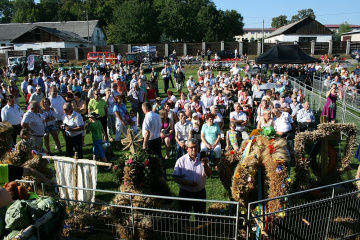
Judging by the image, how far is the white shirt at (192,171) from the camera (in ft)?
17.8

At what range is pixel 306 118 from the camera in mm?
10305

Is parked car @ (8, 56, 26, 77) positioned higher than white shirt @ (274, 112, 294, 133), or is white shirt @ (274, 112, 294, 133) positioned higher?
parked car @ (8, 56, 26, 77)

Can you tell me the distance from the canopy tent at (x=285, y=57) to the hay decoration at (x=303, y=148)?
7.81m

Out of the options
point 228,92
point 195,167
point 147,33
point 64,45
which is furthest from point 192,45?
point 195,167

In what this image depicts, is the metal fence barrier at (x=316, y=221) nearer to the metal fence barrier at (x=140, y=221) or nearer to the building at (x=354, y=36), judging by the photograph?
the metal fence barrier at (x=140, y=221)

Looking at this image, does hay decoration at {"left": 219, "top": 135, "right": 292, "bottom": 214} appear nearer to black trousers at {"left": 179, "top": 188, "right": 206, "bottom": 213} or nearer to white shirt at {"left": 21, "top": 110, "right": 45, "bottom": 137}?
black trousers at {"left": 179, "top": 188, "right": 206, "bottom": 213}

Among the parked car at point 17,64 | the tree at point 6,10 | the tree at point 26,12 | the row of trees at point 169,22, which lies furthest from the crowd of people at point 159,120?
the tree at point 6,10

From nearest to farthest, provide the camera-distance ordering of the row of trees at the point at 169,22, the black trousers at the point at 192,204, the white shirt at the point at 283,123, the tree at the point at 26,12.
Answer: the black trousers at the point at 192,204, the white shirt at the point at 283,123, the row of trees at the point at 169,22, the tree at the point at 26,12

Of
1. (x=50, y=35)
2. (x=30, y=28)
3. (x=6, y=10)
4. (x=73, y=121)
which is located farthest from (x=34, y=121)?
(x=6, y=10)

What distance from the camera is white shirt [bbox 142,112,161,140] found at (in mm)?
6945

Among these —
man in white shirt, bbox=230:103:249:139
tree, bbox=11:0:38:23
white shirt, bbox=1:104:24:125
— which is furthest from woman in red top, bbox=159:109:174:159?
tree, bbox=11:0:38:23

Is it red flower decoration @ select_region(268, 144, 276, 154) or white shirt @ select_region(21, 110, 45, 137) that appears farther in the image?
white shirt @ select_region(21, 110, 45, 137)

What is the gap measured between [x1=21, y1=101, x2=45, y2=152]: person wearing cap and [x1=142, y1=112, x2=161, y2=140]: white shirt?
9.80 feet

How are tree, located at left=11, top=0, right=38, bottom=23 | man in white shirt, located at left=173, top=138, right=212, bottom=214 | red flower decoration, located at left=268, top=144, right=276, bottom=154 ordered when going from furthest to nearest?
tree, located at left=11, top=0, right=38, bottom=23, man in white shirt, located at left=173, top=138, right=212, bottom=214, red flower decoration, located at left=268, top=144, right=276, bottom=154
